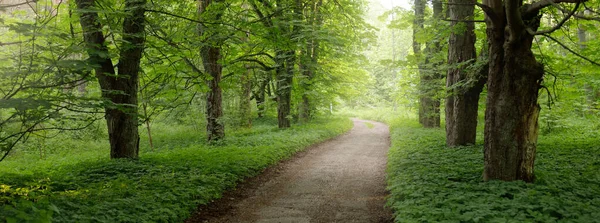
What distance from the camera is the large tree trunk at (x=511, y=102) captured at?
6.11 meters

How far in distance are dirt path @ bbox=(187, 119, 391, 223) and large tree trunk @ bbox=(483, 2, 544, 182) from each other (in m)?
2.20

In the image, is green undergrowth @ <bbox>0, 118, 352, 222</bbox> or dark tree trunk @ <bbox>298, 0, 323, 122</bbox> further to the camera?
dark tree trunk @ <bbox>298, 0, 323, 122</bbox>

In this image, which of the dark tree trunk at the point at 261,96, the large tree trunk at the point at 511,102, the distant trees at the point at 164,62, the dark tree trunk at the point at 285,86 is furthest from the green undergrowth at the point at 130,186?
the dark tree trunk at the point at 261,96

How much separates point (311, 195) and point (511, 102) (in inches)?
166

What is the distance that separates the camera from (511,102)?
6188mm

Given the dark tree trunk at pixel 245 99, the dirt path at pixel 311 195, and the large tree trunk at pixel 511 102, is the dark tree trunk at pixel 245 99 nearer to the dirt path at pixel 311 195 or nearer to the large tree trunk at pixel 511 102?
the dirt path at pixel 311 195

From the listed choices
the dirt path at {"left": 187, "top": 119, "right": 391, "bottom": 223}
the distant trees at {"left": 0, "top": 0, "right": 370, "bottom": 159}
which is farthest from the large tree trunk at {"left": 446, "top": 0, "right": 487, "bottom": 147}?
the distant trees at {"left": 0, "top": 0, "right": 370, "bottom": 159}

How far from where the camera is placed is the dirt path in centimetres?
664

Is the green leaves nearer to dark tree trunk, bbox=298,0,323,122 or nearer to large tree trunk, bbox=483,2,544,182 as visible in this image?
large tree trunk, bbox=483,2,544,182

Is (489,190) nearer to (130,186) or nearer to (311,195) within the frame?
(311,195)

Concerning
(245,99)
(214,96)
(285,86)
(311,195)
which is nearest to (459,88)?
(311,195)

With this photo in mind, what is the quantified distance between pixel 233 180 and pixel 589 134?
12687 mm

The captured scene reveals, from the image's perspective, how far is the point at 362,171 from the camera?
10617 millimetres

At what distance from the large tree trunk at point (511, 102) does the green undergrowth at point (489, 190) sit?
1.27ft
